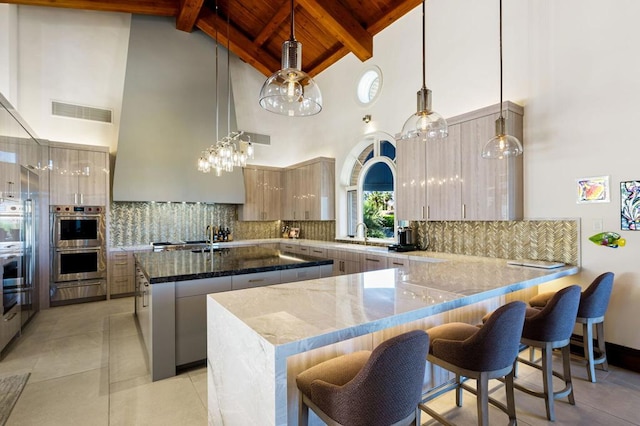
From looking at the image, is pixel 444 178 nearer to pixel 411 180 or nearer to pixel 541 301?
pixel 411 180

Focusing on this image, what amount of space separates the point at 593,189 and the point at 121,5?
714cm

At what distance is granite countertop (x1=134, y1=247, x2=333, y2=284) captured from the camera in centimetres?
273

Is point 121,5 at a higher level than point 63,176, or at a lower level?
higher

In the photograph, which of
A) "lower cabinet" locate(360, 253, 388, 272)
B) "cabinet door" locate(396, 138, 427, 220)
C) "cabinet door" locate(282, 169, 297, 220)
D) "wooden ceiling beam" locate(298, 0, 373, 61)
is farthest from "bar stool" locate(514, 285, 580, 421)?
"cabinet door" locate(282, 169, 297, 220)

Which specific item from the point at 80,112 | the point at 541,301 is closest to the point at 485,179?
the point at 541,301

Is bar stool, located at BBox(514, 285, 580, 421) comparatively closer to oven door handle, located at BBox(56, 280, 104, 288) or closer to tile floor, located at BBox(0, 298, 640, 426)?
tile floor, located at BBox(0, 298, 640, 426)

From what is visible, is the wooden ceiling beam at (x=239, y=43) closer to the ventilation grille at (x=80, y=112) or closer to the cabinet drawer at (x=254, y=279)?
the ventilation grille at (x=80, y=112)

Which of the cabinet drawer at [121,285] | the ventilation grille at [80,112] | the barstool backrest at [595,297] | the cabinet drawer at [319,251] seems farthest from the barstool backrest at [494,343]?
the ventilation grille at [80,112]

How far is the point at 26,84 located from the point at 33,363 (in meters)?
4.71

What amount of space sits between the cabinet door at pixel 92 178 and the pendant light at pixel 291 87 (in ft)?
15.6

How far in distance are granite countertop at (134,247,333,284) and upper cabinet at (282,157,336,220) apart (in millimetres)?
2482

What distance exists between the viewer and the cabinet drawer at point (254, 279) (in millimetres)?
2941

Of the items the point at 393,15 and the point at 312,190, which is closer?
the point at 393,15

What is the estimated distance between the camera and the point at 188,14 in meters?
5.70
